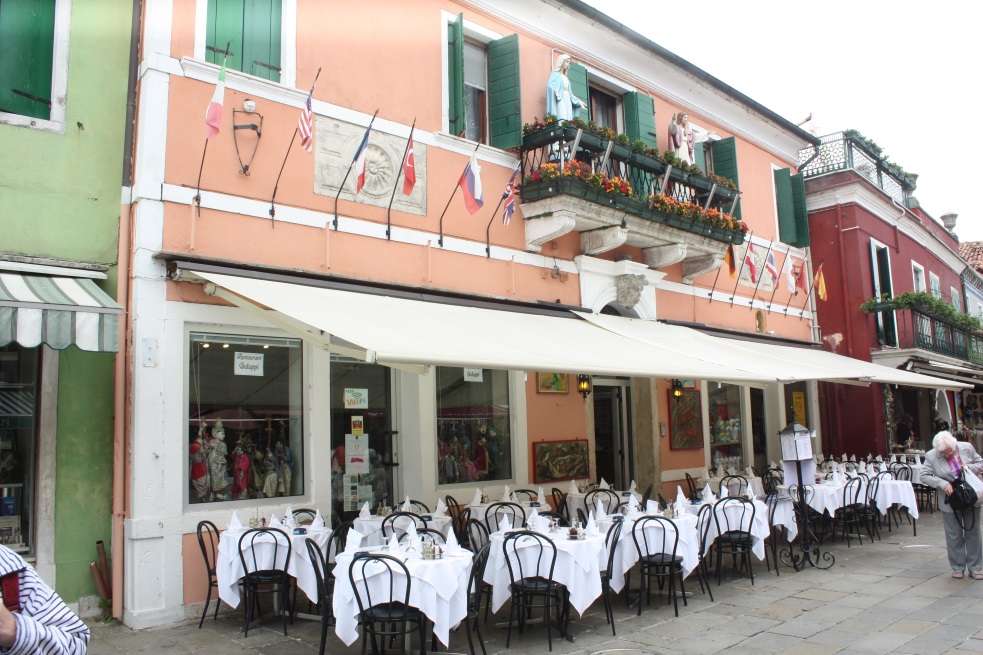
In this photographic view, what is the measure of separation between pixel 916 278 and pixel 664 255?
11265mm

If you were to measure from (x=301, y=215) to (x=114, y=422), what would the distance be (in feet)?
8.19

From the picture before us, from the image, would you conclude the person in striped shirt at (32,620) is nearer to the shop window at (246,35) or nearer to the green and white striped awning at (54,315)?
the green and white striped awning at (54,315)

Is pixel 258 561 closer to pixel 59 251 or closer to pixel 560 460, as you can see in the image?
pixel 59 251

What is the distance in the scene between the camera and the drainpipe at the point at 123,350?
6.35m

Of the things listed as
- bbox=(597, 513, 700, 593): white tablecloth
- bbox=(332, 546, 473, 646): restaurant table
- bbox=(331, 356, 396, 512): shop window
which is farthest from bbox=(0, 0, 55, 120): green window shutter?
bbox=(597, 513, 700, 593): white tablecloth

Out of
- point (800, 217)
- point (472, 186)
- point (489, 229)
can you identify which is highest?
point (800, 217)

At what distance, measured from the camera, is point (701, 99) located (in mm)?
13086

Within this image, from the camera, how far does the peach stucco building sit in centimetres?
655

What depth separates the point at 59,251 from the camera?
21.1 feet

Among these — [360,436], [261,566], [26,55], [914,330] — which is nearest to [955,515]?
[360,436]

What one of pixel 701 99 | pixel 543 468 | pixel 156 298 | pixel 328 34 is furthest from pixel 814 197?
pixel 156 298

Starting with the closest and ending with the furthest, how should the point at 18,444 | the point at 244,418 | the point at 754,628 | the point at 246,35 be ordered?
the point at 754,628 < the point at 18,444 < the point at 244,418 < the point at 246,35

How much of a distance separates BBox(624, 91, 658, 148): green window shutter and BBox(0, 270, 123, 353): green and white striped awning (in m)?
7.72

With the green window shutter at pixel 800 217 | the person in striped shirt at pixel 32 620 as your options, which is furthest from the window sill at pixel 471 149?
the green window shutter at pixel 800 217
